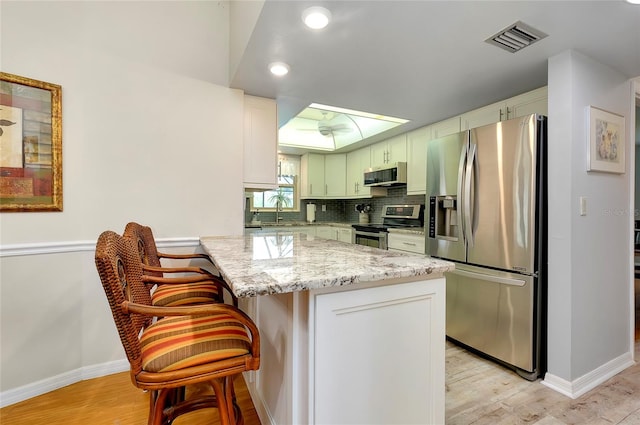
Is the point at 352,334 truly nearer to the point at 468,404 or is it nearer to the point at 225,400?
the point at 225,400

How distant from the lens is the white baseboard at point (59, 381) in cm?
180

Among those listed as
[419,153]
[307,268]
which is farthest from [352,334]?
[419,153]

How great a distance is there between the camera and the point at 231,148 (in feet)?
8.41

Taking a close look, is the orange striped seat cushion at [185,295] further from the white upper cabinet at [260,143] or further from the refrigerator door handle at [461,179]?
the refrigerator door handle at [461,179]

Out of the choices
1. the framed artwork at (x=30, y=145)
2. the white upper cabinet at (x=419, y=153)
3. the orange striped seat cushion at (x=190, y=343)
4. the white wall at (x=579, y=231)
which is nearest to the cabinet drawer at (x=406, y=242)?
the white upper cabinet at (x=419, y=153)

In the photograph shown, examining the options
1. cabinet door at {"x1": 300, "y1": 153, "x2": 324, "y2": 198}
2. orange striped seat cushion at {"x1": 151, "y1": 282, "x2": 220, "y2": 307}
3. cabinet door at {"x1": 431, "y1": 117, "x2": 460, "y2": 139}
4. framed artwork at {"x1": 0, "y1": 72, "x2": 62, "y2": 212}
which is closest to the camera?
orange striped seat cushion at {"x1": 151, "y1": 282, "x2": 220, "y2": 307}

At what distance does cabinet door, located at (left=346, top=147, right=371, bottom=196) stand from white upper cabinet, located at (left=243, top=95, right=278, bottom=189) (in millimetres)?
2337

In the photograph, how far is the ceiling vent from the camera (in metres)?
1.67

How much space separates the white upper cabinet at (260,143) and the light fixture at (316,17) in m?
1.19

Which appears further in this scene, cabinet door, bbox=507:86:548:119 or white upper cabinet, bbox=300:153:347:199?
white upper cabinet, bbox=300:153:347:199

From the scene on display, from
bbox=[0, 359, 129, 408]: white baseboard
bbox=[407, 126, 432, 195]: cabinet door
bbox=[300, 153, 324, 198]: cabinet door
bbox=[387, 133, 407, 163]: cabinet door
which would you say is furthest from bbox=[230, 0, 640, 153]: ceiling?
bbox=[300, 153, 324, 198]: cabinet door

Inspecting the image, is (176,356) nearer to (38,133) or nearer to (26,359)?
(26,359)

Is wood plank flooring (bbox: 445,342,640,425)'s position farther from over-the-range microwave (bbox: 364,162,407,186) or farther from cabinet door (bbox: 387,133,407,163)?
cabinet door (bbox: 387,133,407,163)

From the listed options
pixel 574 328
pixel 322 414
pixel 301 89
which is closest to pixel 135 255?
pixel 322 414
